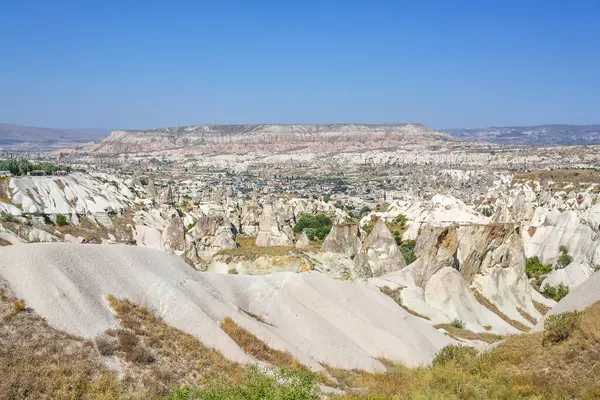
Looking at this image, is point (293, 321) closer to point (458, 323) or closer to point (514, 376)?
point (514, 376)

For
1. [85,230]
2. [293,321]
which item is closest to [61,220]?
[85,230]

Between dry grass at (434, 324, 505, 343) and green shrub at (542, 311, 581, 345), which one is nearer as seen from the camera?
green shrub at (542, 311, 581, 345)

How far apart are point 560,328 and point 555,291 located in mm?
21143

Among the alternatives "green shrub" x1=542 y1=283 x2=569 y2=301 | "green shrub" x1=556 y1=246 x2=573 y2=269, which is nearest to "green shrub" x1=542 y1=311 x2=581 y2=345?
"green shrub" x1=542 y1=283 x2=569 y2=301

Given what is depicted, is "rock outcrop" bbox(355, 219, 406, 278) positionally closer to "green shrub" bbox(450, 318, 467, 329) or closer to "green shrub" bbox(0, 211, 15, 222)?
"green shrub" bbox(450, 318, 467, 329)

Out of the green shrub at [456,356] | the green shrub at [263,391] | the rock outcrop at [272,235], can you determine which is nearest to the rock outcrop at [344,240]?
the rock outcrop at [272,235]

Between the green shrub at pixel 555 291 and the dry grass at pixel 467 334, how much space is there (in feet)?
35.4

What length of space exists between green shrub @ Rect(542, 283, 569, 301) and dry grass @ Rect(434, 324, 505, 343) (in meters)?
10.8

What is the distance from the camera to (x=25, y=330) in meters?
10.6

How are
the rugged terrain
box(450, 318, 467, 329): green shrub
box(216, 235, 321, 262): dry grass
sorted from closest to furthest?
the rugged terrain, box(450, 318, 467, 329): green shrub, box(216, 235, 321, 262): dry grass

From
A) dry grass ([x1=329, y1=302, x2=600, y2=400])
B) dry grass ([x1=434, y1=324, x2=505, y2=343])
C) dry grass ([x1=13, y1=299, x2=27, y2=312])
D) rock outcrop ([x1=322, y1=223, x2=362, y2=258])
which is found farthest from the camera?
rock outcrop ([x1=322, y1=223, x2=362, y2=258])

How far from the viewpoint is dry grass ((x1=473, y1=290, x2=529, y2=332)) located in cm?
2300

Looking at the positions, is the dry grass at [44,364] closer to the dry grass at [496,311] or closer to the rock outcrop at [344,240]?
the dry grass at [496,311]

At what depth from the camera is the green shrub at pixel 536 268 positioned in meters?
35.6
